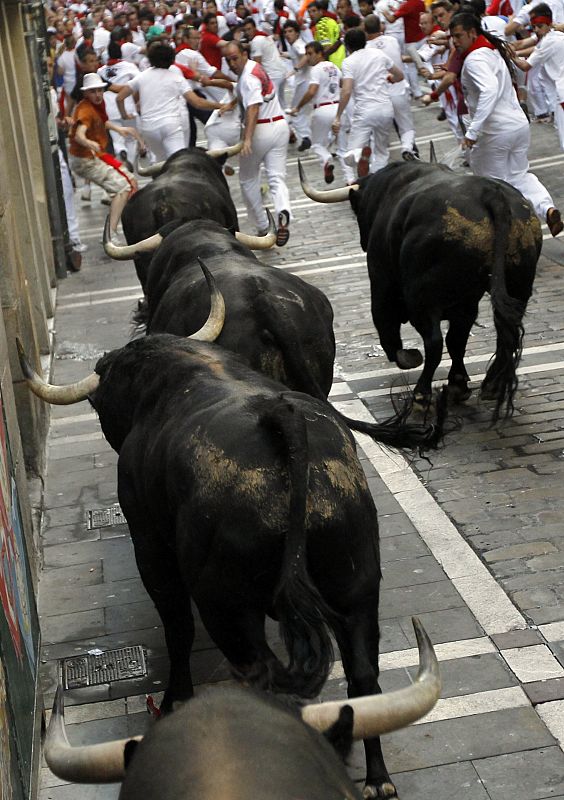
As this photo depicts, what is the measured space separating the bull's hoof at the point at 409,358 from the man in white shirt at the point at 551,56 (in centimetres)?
593

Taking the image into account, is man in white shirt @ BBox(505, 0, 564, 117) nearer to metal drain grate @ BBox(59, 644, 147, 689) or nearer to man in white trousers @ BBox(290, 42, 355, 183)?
man in white trousers @ BBox(290, 42, 355, 183)

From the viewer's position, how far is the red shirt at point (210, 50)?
2427cm

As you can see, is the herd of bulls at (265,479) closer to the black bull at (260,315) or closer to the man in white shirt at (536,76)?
the black bull at (260,315)

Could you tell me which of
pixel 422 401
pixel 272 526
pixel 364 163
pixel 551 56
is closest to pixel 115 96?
pixel 364 163

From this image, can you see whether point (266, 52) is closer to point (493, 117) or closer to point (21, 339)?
point (493, 117)

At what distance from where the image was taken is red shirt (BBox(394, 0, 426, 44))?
25109 millimetres

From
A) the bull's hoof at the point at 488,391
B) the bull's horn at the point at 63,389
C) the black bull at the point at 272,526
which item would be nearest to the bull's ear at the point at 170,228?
the bull's hoof at the point at 488,391

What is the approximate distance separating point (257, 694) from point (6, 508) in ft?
9.82

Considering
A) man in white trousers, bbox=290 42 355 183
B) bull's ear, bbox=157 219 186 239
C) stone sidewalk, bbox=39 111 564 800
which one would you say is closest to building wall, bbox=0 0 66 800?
stone sidewalk, bbox=39 111 564 800

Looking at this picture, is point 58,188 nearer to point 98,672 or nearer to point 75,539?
point 75,539

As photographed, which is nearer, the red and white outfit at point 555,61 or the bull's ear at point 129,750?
the bull's ear at point 129,750

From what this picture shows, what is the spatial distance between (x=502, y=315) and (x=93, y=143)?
9348 millimetres

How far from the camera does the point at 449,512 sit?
812 cm

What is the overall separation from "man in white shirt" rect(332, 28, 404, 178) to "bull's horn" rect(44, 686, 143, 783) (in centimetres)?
1592
